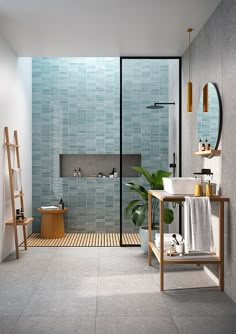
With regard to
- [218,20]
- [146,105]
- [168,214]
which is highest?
[218,20]

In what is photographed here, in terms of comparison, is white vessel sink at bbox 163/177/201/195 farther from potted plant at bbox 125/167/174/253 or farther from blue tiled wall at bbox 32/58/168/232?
blue tiled wall at bbox 32/58/168/232

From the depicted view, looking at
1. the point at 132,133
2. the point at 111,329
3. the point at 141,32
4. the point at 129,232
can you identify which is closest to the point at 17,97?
the point at 132,133

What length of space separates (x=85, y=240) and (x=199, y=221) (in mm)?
3005

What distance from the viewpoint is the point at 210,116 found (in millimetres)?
4164

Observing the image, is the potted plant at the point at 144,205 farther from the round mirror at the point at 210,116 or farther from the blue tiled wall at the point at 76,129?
the blue tiled wall at the point at 76,129

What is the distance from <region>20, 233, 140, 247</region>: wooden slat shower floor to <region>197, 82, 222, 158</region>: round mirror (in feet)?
6.71

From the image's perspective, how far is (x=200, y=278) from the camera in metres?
4.23

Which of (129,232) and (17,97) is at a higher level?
(17,97)

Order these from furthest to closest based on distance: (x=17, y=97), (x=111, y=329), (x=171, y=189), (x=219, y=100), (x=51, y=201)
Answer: (x=51, y=201) → (x=17, y=97) → (x=171, y=189) → (x=219, y=100) → (x=111, y=329)

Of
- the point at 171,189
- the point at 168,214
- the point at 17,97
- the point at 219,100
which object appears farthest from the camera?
the point at 17,97

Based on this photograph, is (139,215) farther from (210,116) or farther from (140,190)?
(210,116)

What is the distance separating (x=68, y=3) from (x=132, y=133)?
2.31 meters

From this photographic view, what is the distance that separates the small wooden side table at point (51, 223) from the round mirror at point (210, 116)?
9.61 feet

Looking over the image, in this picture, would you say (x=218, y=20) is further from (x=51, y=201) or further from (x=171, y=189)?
(x=51, y=201)
